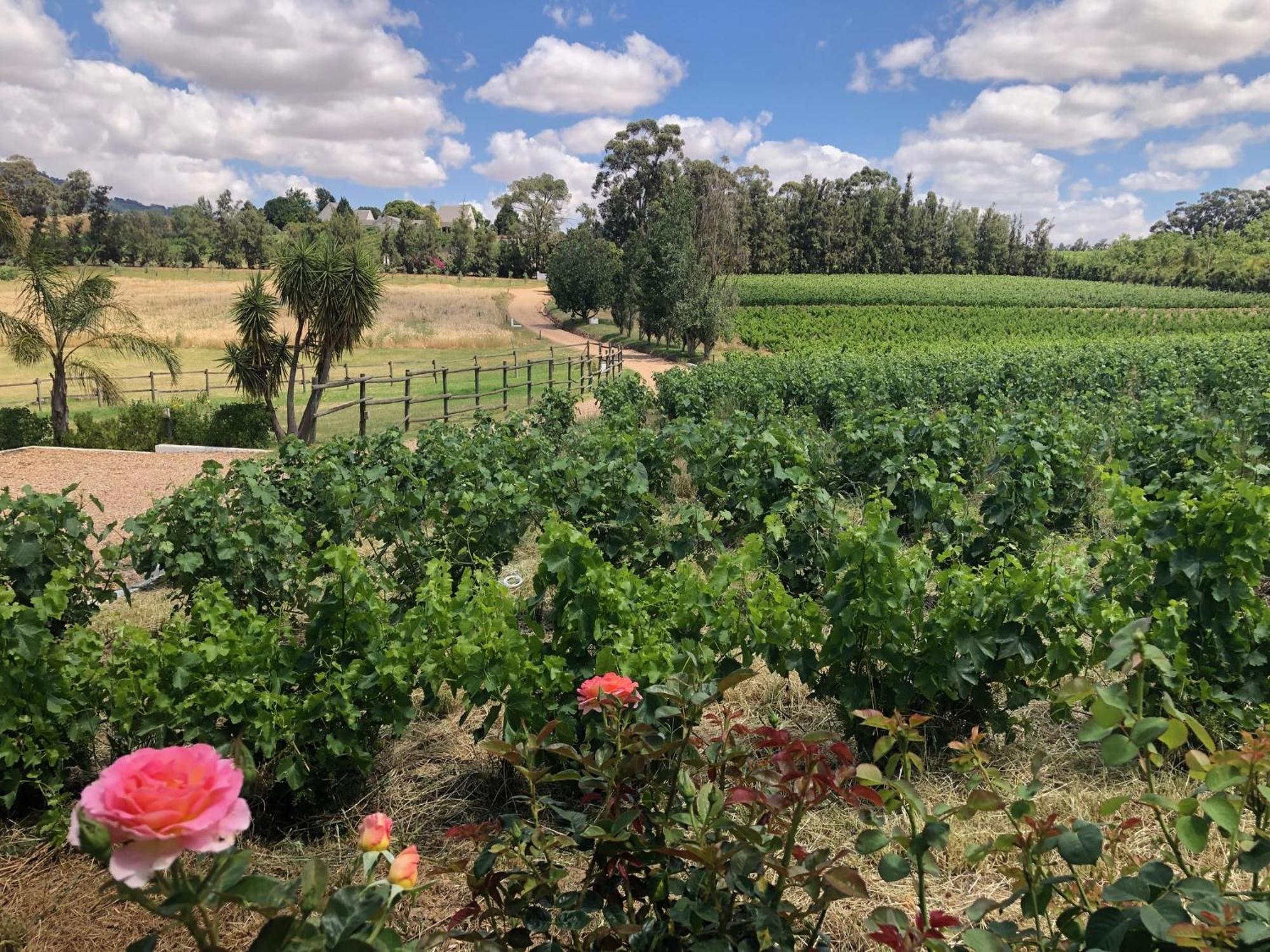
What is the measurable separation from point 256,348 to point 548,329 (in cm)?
3216

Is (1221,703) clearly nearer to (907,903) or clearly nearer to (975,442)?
(907,903)

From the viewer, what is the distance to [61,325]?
16688 millimetres

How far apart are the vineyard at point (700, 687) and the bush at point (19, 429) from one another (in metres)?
10.2

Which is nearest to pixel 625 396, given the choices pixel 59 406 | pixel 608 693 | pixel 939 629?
pixel 939 629

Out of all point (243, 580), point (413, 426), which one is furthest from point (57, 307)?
point (243, 580)

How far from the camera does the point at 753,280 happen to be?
7550cm

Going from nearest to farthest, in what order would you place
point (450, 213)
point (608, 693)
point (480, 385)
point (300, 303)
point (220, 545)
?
point (608, 693) → point (220, 545) → point (300, 303) → point (480, 385) → point (450, 213)

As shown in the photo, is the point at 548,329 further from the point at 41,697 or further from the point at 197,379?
the point at 41,697

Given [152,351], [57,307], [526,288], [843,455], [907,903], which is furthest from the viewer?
[526,288]

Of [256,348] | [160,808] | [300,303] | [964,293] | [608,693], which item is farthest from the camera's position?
[964,293]

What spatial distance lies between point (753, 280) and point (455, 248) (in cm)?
3273

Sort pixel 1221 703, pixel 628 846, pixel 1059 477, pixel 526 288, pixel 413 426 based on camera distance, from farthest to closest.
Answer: pixel 526 288
pixel 413 426
pixel 1059 477
pixel 1221 703
pixel 628 846

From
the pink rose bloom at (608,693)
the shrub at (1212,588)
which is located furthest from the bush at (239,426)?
the pink rose bloom at (608,693)

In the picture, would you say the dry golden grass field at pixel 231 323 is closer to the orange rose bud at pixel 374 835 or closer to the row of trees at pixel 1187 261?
the orange rose bud at pixel 374 835
